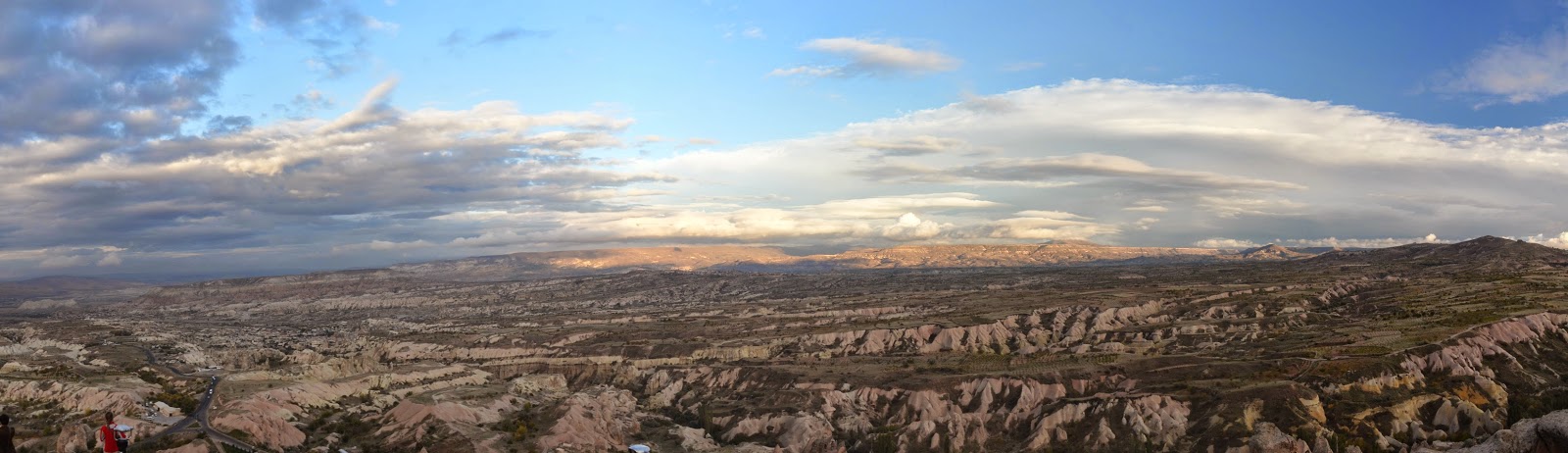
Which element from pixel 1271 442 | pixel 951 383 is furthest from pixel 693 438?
pixel 1271 442

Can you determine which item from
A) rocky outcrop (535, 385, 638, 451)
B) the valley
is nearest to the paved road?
the valley

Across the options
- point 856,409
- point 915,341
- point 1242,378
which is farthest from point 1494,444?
point 915,341

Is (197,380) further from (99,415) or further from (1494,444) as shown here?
(1494,444)

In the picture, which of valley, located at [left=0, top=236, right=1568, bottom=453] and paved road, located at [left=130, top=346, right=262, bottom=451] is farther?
valley, located at [left=0, top=236, right=1568, bottom=453]

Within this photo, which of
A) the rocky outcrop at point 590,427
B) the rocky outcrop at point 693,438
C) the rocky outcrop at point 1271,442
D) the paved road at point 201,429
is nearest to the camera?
the paved road at point 201,429

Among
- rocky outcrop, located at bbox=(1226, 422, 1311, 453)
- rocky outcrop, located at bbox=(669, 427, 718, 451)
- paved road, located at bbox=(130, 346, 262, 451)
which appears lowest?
rocky outcrop, located at bbox=(669, 427, 718, 451)

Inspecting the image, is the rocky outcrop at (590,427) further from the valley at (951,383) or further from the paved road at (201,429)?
the paved road at (201,429)

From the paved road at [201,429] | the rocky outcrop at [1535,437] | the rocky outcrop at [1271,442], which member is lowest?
the rocky outcrop at [1271,442]

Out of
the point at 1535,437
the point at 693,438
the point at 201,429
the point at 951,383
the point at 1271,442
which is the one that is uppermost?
the point at 1535,437

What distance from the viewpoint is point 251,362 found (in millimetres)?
128750

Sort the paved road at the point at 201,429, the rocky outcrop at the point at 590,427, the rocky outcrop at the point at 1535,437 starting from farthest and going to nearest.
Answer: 1. the rocky outcrop at the point at 590,427
2. the paved road at the point at 201,429
3. the rocky outcrop at the point at 1535,437

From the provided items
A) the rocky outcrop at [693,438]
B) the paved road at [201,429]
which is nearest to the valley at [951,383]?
the rocky outcrop at [693,438]

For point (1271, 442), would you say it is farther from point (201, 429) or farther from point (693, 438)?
point (201, 429)

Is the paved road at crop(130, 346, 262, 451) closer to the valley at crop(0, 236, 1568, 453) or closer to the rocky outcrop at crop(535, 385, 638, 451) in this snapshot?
the valley at crop(0, 236, 1568, 453)
